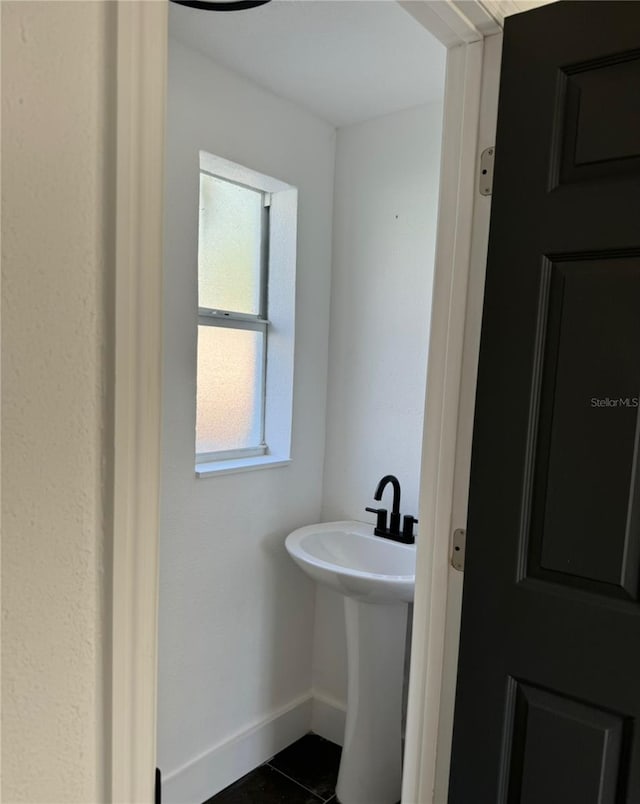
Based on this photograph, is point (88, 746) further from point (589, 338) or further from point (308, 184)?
point (308, 184)

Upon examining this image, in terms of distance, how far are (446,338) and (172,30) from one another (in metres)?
1.13

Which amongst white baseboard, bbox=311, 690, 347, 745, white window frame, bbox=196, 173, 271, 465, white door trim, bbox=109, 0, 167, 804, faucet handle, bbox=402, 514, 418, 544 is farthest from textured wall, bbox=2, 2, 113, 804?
white baseboard, bbox=311, 690, 347, 745

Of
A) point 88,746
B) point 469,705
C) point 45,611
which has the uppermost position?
point 45,611

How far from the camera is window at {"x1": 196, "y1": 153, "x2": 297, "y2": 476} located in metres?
1.88

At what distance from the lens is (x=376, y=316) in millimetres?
2053

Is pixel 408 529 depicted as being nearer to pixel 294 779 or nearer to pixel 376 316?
pixel 376 316

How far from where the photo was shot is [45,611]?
0.50 metres

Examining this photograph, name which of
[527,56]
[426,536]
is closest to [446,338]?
[426,536]

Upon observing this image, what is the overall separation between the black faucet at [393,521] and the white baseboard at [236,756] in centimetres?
81

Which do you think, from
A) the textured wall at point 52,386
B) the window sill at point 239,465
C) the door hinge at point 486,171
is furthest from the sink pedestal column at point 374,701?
the textured wall at point 52,386

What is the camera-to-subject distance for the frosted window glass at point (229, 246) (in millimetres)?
1864

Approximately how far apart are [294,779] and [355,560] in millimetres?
803

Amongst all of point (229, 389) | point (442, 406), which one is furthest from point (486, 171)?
point (229, 389)

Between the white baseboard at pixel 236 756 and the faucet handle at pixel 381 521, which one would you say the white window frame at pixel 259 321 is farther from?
the white baseboard at pixel 236 756
